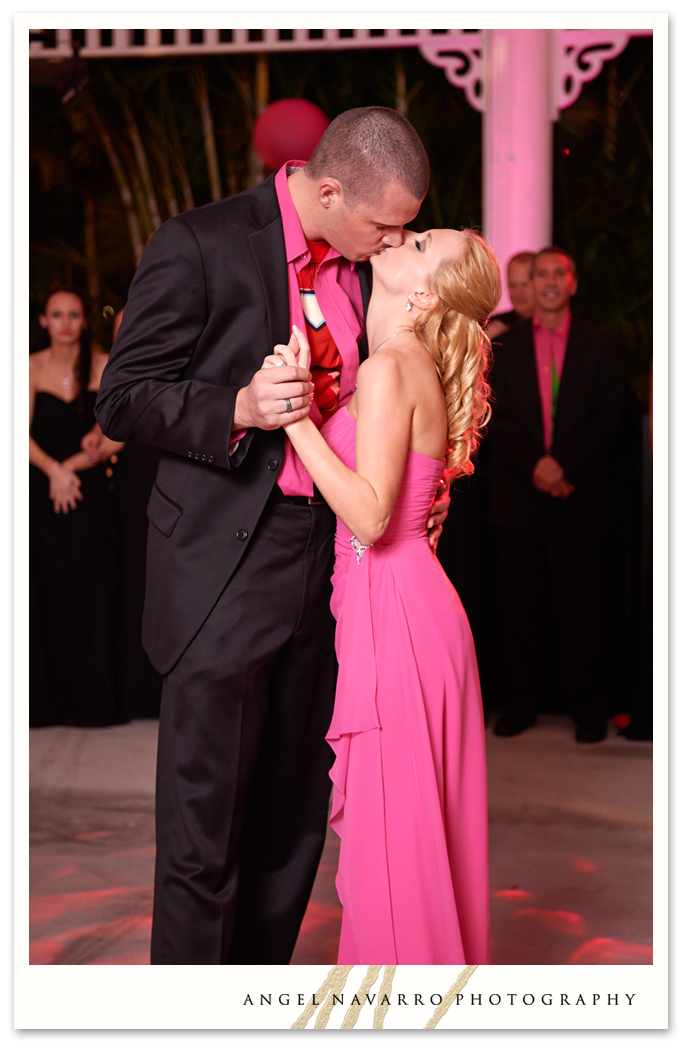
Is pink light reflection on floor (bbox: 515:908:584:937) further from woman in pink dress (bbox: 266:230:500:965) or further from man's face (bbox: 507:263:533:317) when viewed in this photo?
man's face (bbox: 507:263:533:317)

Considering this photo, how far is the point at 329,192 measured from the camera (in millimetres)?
1791

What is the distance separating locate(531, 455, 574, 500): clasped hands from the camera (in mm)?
4258

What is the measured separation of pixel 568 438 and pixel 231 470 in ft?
8.87

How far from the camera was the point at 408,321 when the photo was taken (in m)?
1.81

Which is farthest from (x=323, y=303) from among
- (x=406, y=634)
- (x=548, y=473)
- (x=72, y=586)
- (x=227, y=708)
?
(x=72, y=586)

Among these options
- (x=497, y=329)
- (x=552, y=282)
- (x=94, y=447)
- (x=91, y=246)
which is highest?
(x=91, y=246)

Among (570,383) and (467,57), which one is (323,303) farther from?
(467,57)

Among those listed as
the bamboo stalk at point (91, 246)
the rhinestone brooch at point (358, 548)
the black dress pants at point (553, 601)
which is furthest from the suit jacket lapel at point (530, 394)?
the bamboo stalk at point (91, 246)

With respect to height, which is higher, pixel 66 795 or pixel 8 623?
pixel 8 623

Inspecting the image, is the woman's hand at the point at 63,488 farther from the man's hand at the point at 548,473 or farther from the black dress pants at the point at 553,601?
the man's hand at the point at 548,473

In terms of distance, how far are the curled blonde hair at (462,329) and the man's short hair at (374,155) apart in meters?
0.15
